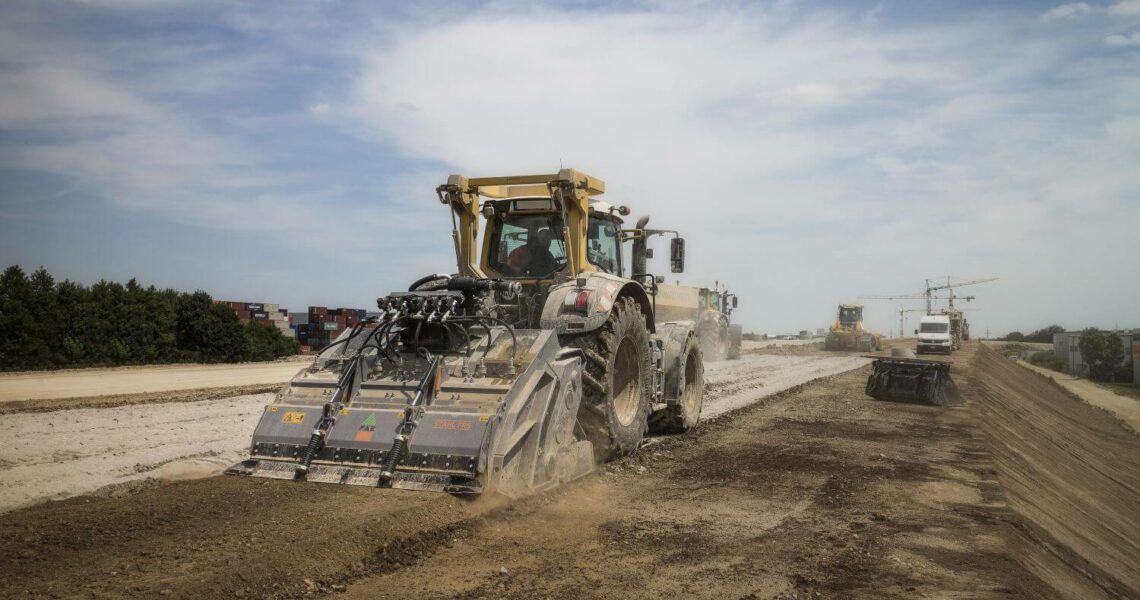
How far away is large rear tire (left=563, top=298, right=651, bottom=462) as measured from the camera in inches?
322

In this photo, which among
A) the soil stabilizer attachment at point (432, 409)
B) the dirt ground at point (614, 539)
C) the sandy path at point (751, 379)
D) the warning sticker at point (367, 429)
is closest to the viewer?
the dirt ground at point (614, 539)

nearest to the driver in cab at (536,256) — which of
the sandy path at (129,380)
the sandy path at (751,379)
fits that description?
the sandy path at (751,379)

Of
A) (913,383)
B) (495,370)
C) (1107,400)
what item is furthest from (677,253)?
(1107,400)

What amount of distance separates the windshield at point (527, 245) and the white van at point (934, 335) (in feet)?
133

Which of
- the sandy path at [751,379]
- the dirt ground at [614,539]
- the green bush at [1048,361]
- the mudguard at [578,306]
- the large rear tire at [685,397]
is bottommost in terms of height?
the green bush at [1048,361]

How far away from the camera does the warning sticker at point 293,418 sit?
6.83 metres

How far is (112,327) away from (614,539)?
26.0 m

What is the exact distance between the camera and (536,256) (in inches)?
370

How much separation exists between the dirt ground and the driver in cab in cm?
238

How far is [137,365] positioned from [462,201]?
22.6 meters

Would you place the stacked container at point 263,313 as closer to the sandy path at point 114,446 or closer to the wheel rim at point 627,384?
the sandy path at point 114,446

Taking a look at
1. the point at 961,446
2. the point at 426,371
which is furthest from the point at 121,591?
the point at 961,446

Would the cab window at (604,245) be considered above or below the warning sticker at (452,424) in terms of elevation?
above

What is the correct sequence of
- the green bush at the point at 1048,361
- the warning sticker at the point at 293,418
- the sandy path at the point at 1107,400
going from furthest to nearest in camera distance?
the green bush at the point at 1048,361 → the sandy path at the point at 1107,400 → the warning sticker at the point at 293,418
